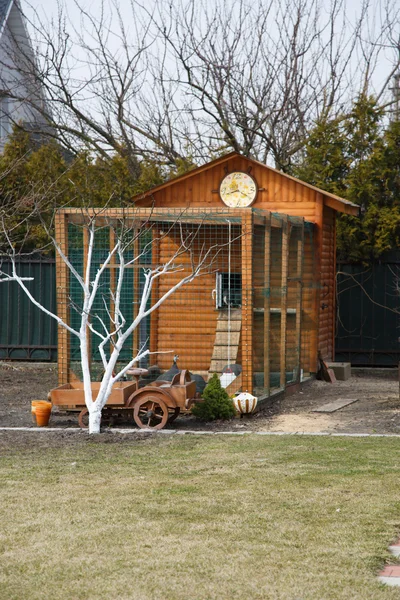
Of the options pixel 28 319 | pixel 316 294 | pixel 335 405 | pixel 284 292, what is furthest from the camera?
pixel 28 319

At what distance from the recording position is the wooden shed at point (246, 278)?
11328mm

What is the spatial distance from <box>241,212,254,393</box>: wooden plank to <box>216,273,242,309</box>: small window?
56.0 inches

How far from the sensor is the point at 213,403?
10203 millimetres

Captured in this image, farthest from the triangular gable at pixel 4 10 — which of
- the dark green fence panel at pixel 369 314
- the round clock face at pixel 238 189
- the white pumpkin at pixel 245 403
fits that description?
the white pumpkin at pixel 245 403

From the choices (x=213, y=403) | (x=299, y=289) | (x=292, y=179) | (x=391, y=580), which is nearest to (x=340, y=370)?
(x=299, y=289)

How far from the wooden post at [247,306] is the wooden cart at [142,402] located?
1.06 meters

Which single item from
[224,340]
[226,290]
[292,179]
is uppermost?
[292,179]

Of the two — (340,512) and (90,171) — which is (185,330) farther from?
(340,512)

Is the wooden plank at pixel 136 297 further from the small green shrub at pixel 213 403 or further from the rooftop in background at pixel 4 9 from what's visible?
the rooftop in background at pixel 4 9

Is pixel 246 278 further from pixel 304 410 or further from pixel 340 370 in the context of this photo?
pixel 340 370

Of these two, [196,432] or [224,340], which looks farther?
[224,340]

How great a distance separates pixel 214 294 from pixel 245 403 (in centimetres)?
283

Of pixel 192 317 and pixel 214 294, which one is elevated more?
pixel 214 294

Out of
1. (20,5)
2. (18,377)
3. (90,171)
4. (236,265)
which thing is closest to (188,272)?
(236,265)
